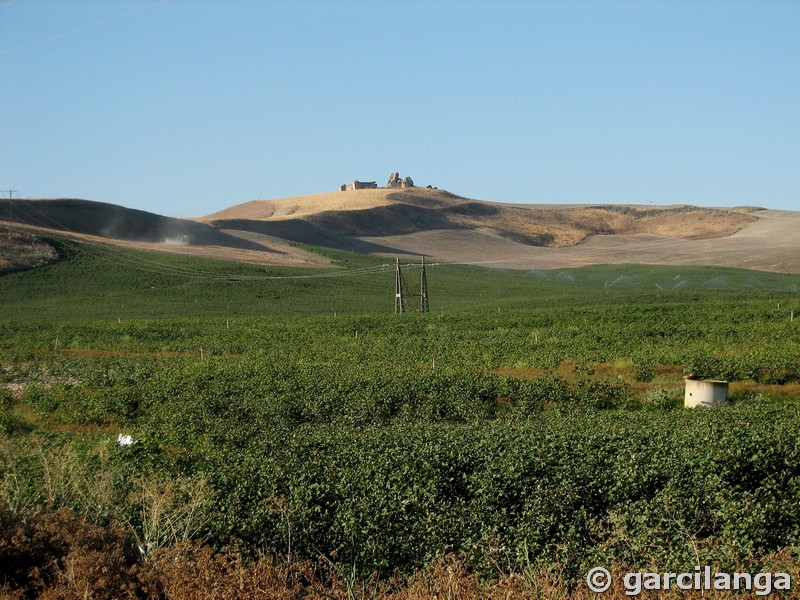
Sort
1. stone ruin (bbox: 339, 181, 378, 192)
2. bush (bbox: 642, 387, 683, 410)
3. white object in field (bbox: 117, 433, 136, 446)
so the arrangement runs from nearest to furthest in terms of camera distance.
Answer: white object in field (bbox: 117, 433, 136, 446) < bush (bbox: 642, 387, 683, 410) < stone ruin (bbox: 339, 181, 378, 192)

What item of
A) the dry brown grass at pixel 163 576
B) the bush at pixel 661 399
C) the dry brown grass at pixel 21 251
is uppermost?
the dry brown grass at pixel 21 251

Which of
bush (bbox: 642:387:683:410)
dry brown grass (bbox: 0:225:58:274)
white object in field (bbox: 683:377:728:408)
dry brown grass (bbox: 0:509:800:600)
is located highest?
dry brown grass (bbox: 0:225:58:274)

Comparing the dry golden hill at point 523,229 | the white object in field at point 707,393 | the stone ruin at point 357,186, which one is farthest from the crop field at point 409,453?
the stone ruin at point 357,186

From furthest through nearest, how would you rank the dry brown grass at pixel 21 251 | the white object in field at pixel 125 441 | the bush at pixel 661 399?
1. the dry brown grass at pixel 21 251
2. the bush at pixel 661 399
3. the white object in field at pixel 125 441

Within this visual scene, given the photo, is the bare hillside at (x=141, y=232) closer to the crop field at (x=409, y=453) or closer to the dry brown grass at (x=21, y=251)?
the dry brown grass at (x=21, y=251)

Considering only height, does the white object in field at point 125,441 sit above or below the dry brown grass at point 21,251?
below

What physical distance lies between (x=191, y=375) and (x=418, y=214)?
12652 cm

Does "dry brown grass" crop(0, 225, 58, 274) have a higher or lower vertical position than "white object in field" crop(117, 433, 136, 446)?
higher

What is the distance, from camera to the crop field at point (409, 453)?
10023 mm

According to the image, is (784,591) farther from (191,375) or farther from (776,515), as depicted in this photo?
(191,375)

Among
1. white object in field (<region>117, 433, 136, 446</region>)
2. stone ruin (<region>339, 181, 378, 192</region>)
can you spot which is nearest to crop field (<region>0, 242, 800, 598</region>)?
white object in field (<region>117, 433, 136, 446</region>)

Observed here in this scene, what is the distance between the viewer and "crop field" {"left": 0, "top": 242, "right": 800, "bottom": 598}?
1002cm

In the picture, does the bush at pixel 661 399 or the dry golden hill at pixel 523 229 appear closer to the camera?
the bush at pixel 661 399

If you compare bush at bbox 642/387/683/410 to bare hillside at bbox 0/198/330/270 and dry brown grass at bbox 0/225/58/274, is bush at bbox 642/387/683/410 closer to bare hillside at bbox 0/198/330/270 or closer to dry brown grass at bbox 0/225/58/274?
dry brown grass at bbox 0/225/58/274
